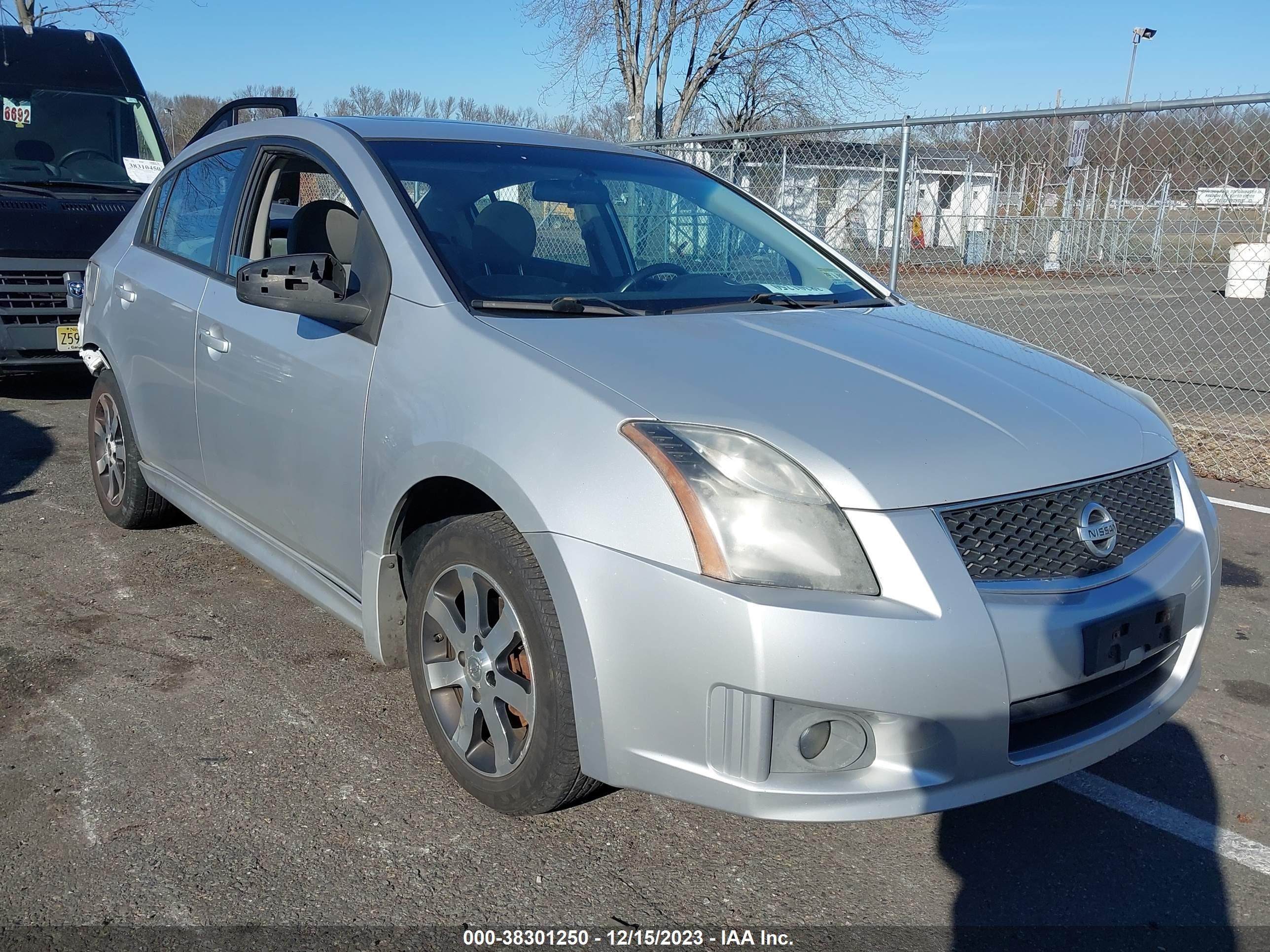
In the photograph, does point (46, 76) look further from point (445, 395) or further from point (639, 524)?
point (639, 524)

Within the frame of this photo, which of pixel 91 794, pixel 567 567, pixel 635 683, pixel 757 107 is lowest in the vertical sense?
pixel 91 794

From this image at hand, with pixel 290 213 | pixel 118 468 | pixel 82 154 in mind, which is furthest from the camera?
pixel 82 154

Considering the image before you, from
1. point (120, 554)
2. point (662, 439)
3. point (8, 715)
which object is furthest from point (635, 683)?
point (120, 554)

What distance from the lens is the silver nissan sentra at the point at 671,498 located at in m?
2.21

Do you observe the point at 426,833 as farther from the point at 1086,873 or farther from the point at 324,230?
the point at 324,230

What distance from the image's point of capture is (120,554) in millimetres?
4707

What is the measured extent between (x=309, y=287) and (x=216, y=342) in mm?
832

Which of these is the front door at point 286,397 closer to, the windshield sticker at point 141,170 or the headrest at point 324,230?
the headrest at point 324,230

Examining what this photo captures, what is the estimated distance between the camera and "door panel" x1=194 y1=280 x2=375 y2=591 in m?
3.07

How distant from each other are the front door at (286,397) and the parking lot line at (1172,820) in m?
2.06

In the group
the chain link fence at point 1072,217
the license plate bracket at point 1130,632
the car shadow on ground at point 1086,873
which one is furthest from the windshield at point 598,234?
the chain link fence at point 1072,217

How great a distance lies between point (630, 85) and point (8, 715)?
59.7 ft

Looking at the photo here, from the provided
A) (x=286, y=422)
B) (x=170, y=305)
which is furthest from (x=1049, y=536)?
(x=170, y=305)

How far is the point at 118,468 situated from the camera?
4.92 meters
